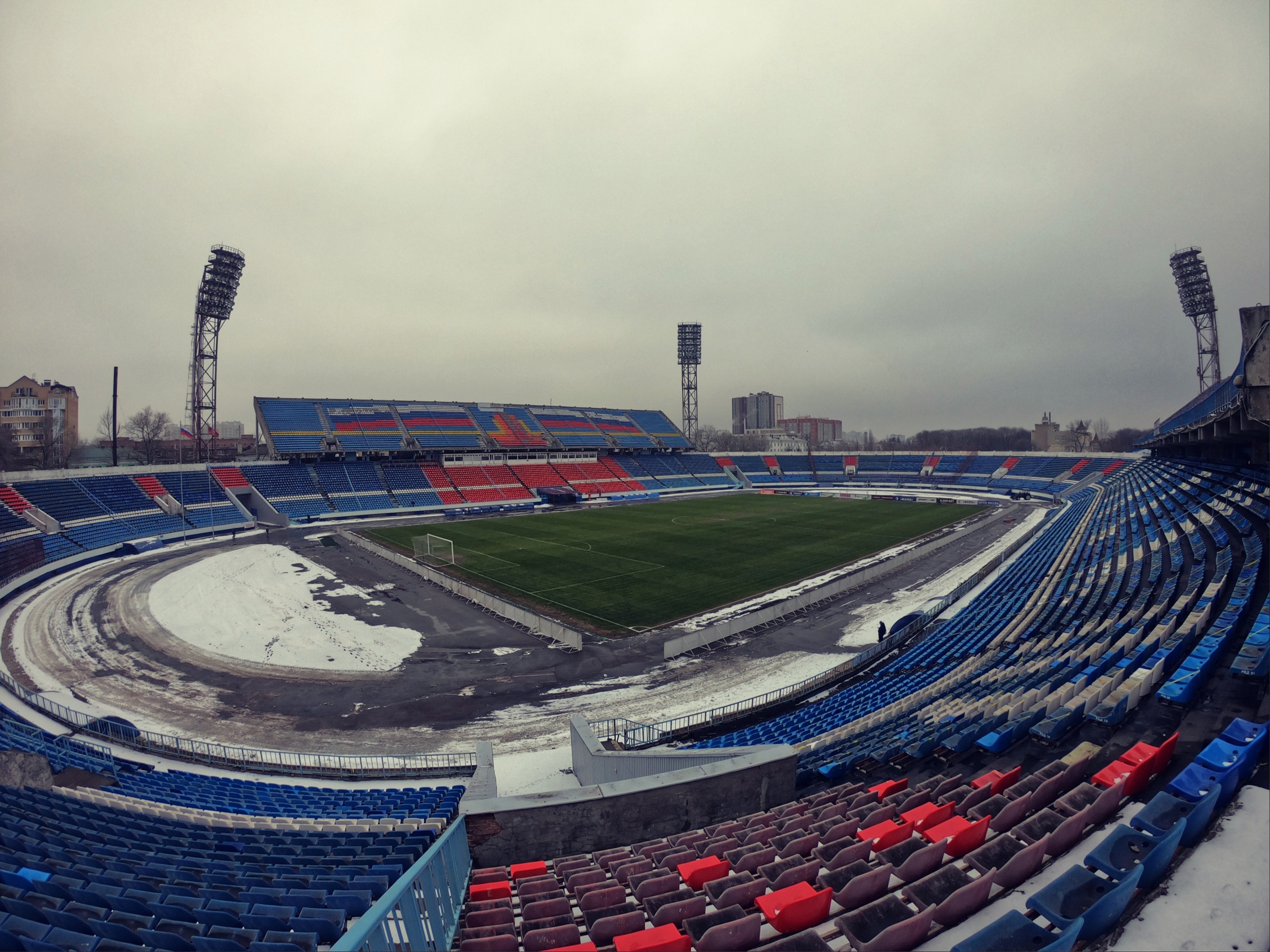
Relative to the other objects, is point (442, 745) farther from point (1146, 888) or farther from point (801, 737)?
point (1146, 888)

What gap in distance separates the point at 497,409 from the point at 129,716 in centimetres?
6246

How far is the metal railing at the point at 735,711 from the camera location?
1359 centimetres

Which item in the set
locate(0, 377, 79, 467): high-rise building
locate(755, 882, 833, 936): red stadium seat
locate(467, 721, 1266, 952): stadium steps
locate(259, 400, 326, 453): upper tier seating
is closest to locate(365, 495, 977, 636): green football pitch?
locate(467, 721, 1266, 952): stadium steps

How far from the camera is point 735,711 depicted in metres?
14.7

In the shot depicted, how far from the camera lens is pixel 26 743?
12.1 m

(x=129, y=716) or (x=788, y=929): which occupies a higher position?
(x=788, y=929)

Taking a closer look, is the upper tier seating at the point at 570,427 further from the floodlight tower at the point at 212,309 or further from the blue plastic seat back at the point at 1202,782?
the blue plastic seat back at the point at 1202,782

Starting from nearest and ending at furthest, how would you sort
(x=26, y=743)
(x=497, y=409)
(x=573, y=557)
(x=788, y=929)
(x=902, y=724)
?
1. (x=788, y=929)
2. (x=902, y=724)
3. (x=26, y=743)
4. (x=573, y=557)
5. (x=497, y=409)

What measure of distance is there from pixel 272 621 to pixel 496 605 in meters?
9.06

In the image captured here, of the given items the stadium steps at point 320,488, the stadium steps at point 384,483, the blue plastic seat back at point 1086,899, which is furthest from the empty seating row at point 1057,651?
the stadium steps at point 384,483

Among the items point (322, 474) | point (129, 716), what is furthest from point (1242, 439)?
point (322, 474)

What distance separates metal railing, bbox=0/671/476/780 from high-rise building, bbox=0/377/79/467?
85524 millimetres

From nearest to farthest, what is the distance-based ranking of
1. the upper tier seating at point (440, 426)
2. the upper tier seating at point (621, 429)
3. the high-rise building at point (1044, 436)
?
the upper tier seating at point (440, 426) < the upper tier seating at point (621, 429) < the high-rise building at point (1044, 436)

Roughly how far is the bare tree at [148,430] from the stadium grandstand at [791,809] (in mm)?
75939
